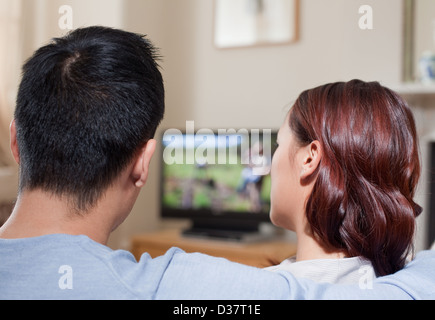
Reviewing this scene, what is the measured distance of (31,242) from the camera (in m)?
0.71

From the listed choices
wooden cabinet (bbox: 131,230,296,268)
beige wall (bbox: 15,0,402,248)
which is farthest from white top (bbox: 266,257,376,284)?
beige wall (bbox: 15,0,402,248)

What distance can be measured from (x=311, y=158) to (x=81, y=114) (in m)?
0.47

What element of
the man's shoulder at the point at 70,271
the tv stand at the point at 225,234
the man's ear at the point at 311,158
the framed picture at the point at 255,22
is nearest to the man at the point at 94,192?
the man's shoulder at the point at 70,271

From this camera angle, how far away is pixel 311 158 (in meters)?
1.05

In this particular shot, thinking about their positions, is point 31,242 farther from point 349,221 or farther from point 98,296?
point 349,221

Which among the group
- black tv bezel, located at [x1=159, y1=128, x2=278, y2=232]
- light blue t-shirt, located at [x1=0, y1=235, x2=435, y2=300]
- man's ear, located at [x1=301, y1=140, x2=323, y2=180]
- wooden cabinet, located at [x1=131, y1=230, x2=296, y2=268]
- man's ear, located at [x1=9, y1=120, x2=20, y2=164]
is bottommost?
wooden cabinet, located at [x1=131, y1=230, x2=296, y2=268]

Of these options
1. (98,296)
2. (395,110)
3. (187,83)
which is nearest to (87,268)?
(98,296)

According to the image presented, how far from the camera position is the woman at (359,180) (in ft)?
3.22

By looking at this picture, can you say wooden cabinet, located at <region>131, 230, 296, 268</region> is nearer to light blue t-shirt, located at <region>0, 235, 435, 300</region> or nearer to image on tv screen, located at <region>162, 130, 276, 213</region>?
image on tv screen, located at <region>162, 130, 276, 213</region>

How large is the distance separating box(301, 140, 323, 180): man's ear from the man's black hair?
1.16 ft

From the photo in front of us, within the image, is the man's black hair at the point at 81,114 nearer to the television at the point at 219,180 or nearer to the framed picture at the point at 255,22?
the television at the point at 219,180

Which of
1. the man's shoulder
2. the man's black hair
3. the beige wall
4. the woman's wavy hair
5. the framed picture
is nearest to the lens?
the man's shoulder

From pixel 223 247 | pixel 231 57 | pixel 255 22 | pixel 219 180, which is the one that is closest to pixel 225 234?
pixel 223 247

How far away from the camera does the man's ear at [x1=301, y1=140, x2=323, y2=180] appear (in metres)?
1.02
